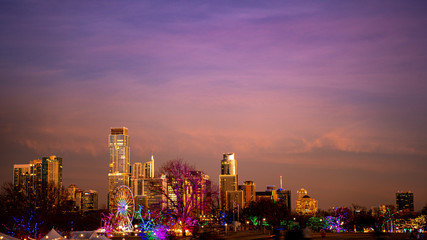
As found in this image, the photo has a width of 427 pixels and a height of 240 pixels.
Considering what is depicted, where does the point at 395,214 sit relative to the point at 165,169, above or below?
below

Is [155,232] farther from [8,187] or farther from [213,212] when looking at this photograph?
[213,212]

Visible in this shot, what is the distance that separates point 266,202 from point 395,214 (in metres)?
42.7

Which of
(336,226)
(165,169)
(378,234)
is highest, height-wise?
(165,169)

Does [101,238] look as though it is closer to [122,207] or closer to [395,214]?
[122,207]

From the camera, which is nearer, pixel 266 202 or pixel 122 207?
pixel 122 207

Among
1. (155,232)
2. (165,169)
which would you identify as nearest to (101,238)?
(155,232)

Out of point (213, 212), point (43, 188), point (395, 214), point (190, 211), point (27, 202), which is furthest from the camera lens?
point (395, 214)

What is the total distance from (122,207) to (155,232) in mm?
36190

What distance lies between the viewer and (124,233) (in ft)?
307

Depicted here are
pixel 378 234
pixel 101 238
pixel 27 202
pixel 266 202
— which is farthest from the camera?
pixel 266 202

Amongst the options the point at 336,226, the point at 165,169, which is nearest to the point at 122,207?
the point at 165,169

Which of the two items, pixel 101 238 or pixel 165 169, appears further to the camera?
pixel 165 169

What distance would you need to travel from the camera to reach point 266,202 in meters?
134

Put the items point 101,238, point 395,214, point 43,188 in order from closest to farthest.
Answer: point 101,238
point 43,188
point 395,214
